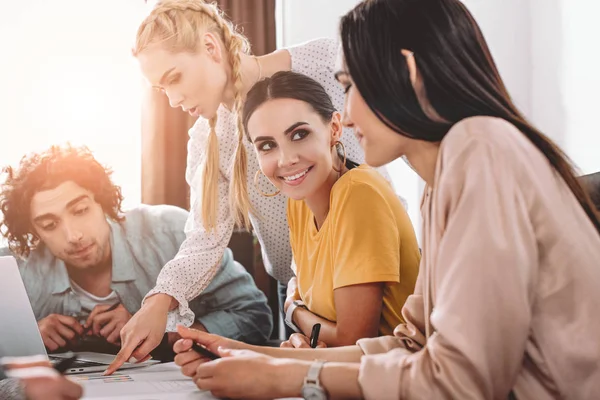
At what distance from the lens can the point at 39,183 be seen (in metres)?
1.71

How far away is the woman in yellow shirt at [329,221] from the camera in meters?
1.12

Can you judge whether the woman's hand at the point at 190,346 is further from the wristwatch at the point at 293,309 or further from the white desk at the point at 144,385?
the wristwatch at the point at 293,309

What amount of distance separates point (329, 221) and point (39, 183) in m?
0.89

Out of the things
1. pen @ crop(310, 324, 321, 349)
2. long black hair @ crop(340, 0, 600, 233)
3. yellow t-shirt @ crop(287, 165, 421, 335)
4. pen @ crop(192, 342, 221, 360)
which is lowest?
pen @ crop(310, 324, 321, 349)

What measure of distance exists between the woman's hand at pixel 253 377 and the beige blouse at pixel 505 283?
10 centimetres

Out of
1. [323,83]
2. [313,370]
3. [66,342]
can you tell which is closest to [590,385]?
[313,370]

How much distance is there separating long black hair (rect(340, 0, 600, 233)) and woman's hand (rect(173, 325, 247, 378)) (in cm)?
43

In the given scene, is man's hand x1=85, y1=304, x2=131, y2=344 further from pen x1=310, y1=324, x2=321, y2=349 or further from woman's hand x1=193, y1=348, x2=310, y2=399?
woman's hand x1=193, y1=348, x2=310, y2=399

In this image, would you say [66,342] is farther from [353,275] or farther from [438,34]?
[438,34]

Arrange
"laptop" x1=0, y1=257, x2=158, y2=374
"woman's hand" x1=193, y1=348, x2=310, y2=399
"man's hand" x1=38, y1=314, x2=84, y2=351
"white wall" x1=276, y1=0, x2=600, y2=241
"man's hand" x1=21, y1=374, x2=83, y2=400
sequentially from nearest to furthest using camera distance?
1. "woman's hand" x1=193, y1=348, x2=310, y2=399
2. "man's hand" x1=21, y1=374, x2=83, y2=400
3. "laptop" x1=0, y1=257, x2=158, y2=374
4. "man's hand" x1=38, y1=314, x2=84, y2=351
5. "white wall" x1=276, y1=0, x2=600, y2=241

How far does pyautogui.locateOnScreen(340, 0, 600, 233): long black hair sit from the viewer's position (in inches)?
29.0

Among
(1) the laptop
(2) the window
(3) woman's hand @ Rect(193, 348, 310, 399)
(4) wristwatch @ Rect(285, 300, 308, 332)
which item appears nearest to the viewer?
(3) woman's hand @ Rect(193, 348, 310, 399)

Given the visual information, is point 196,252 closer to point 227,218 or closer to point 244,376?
point 227,218

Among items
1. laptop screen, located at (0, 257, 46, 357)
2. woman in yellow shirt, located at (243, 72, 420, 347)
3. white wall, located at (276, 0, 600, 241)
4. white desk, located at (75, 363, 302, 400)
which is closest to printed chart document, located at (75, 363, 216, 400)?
white desk, located at (75, 363, 302, 400)
